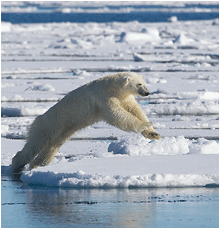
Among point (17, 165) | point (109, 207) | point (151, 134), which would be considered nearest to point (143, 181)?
point (109, 207)

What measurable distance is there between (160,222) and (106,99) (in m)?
1.73

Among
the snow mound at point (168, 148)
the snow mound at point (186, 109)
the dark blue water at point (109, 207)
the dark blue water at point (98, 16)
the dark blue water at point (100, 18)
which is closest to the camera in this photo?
the dark blue water at point (109, 207)

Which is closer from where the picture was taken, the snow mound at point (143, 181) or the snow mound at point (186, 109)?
the snow mound at point (143, 181)

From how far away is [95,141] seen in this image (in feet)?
20.2

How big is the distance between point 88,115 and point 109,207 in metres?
1.39

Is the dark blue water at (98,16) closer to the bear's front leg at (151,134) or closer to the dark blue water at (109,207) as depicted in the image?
the bear's front leg at (151,134)

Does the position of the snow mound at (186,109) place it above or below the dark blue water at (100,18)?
below

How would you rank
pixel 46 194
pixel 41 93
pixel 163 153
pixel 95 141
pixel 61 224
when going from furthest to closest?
pixel 41 93, pixel 95 141, pixel 163 153, pixel 46 194, pixel 61 224

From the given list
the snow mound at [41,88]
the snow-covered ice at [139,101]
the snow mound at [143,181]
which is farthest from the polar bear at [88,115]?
the snow mound at [41,88]

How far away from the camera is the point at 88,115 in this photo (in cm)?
464

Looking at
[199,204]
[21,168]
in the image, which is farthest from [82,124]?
[199,204]

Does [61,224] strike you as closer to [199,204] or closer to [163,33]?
[199,204]

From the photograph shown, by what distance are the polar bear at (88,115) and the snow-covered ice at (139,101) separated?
0.22m

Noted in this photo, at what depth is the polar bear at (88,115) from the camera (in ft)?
14.8
